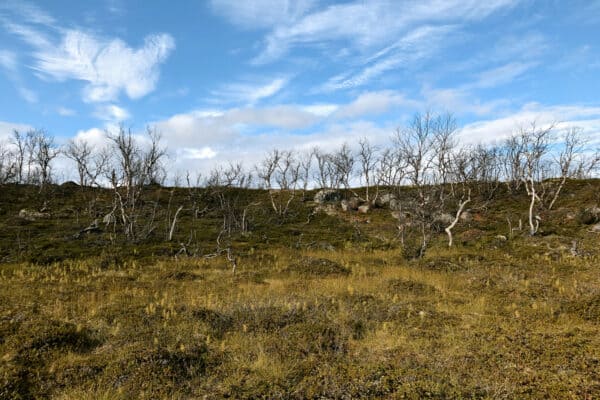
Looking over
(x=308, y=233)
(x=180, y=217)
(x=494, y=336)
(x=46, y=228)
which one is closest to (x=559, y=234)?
(x=308, y=233)

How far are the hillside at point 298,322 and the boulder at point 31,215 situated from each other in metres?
13.6

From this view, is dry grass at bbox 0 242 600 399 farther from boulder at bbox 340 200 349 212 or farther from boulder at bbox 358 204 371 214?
boulder at bbox 340 200 349 212

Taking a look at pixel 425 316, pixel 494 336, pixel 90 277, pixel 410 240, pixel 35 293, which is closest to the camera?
pixel 494 336

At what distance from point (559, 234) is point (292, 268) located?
22256 mm

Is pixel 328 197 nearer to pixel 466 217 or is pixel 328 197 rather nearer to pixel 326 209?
pixel 326 209

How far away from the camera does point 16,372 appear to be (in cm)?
619

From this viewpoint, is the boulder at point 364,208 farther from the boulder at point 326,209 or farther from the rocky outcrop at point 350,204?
the boulder at point 326,209

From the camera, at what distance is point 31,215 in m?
35.0

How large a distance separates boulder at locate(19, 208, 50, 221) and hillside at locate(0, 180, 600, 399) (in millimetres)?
13573

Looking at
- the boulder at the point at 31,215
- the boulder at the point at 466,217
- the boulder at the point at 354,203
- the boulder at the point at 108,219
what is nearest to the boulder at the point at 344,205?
the boulder at the point at 354,203

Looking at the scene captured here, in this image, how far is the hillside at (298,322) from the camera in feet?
19.5

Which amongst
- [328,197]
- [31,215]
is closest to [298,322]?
[31,215]

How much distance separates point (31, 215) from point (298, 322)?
37.0 metres

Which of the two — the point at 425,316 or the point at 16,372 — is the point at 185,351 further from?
the point at 425,316
